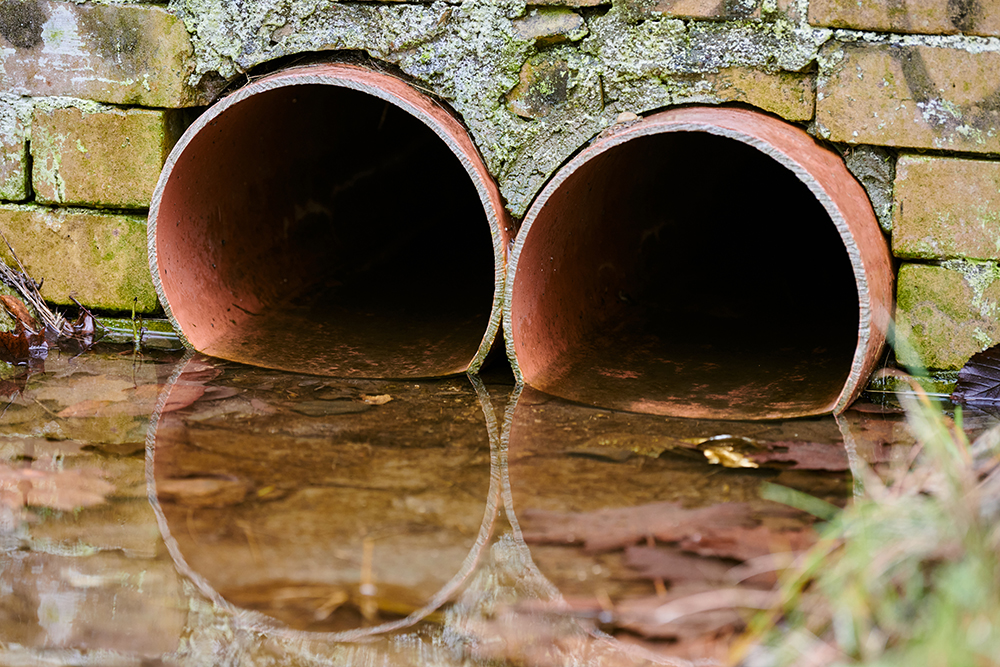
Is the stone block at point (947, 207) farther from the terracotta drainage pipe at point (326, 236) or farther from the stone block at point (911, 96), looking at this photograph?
the terracotta drainage pipe at point (326, 236)

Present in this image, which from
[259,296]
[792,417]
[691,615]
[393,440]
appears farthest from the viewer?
[259,296]

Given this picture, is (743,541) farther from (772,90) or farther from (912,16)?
(912,16)

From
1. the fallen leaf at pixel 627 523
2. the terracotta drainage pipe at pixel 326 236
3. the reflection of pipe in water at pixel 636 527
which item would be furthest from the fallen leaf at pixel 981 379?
the terracotta drainage pipe at pixel 326 236

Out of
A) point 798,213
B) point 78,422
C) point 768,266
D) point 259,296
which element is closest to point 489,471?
point 78,422

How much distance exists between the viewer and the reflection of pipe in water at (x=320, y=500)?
1.69 metres

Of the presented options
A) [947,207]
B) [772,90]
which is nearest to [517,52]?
[772,90]

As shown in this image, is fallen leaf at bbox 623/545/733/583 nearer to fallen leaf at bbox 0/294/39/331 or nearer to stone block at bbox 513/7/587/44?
stone block at bbox 513/7/587/44

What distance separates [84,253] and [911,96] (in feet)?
8.85

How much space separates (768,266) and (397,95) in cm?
206

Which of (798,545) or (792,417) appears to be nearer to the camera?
(798,545)

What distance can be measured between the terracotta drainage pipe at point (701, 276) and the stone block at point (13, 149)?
5.86ft

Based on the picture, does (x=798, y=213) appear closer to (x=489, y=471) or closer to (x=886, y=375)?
(x=886, y=375)

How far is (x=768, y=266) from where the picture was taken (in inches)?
166

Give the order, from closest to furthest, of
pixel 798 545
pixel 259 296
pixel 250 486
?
pixel 798 545 → pixel 250 486 → pixel 259 296
